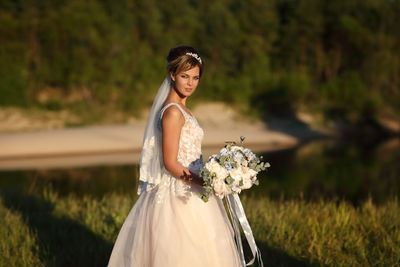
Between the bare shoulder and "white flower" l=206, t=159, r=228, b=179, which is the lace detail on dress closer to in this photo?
the bare shoulder

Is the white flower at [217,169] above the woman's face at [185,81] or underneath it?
underneath

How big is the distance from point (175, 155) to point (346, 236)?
315 centimetres

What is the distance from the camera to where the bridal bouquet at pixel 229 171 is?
279cm

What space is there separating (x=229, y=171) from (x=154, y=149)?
26.2 inches

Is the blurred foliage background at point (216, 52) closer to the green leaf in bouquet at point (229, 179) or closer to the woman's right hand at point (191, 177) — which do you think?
the woman's right hand at point (191, 177)

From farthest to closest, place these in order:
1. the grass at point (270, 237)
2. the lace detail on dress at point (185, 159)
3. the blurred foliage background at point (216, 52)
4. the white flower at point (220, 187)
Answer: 1. the blurred foliage background at point (216, 52)
2. the grass at point (270, 237)
3. the lace detail on dress at point (185, 159)
4. the white flower at point (220, 187)

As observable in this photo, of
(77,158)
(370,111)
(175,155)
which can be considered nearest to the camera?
(175,155)

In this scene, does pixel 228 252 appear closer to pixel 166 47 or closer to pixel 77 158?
pixel 77 158

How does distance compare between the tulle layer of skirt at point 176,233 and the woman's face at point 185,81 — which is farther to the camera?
the woman's face at point 185,81

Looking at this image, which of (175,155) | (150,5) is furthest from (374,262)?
(150,5)

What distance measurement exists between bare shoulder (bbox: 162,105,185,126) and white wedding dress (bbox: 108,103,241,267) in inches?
2.3

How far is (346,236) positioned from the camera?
17.4 feet

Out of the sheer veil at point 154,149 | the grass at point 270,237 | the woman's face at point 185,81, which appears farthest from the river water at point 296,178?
the woman's face at point 185,81

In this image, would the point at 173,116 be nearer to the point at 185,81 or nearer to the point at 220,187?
the point at 185,81
